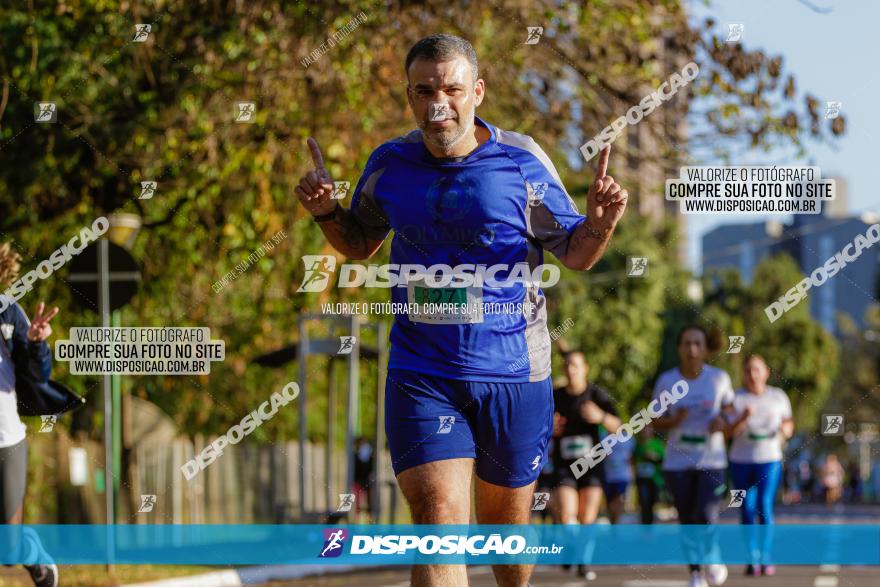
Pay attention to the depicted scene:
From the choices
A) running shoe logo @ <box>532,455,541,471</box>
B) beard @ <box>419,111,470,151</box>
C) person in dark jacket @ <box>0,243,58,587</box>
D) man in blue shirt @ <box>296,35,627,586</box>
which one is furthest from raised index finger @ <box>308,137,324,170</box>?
person in dark jacket @ <box>0,243,58,587</box>

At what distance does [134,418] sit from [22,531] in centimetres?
822

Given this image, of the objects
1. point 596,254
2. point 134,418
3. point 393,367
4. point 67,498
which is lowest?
point 67,498

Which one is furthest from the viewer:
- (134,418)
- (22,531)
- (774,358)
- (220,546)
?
(774,358)

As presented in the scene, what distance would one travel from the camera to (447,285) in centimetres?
549

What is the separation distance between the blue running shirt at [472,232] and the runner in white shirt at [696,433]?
550cm

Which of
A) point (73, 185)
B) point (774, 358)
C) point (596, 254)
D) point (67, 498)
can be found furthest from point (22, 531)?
point (774, 358)

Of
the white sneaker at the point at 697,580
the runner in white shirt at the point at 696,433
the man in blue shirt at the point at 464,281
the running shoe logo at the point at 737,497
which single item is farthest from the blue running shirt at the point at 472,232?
the running shoe logo at the point at 737,497

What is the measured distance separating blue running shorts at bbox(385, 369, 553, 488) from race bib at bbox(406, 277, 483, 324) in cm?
22

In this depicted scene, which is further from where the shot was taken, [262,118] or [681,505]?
[262,118]

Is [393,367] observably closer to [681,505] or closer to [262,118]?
[681,505]

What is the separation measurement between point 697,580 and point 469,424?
17.9 feet

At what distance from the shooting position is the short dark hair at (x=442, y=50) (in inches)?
218

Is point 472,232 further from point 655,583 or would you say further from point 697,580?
point 655,583

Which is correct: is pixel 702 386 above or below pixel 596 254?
below
